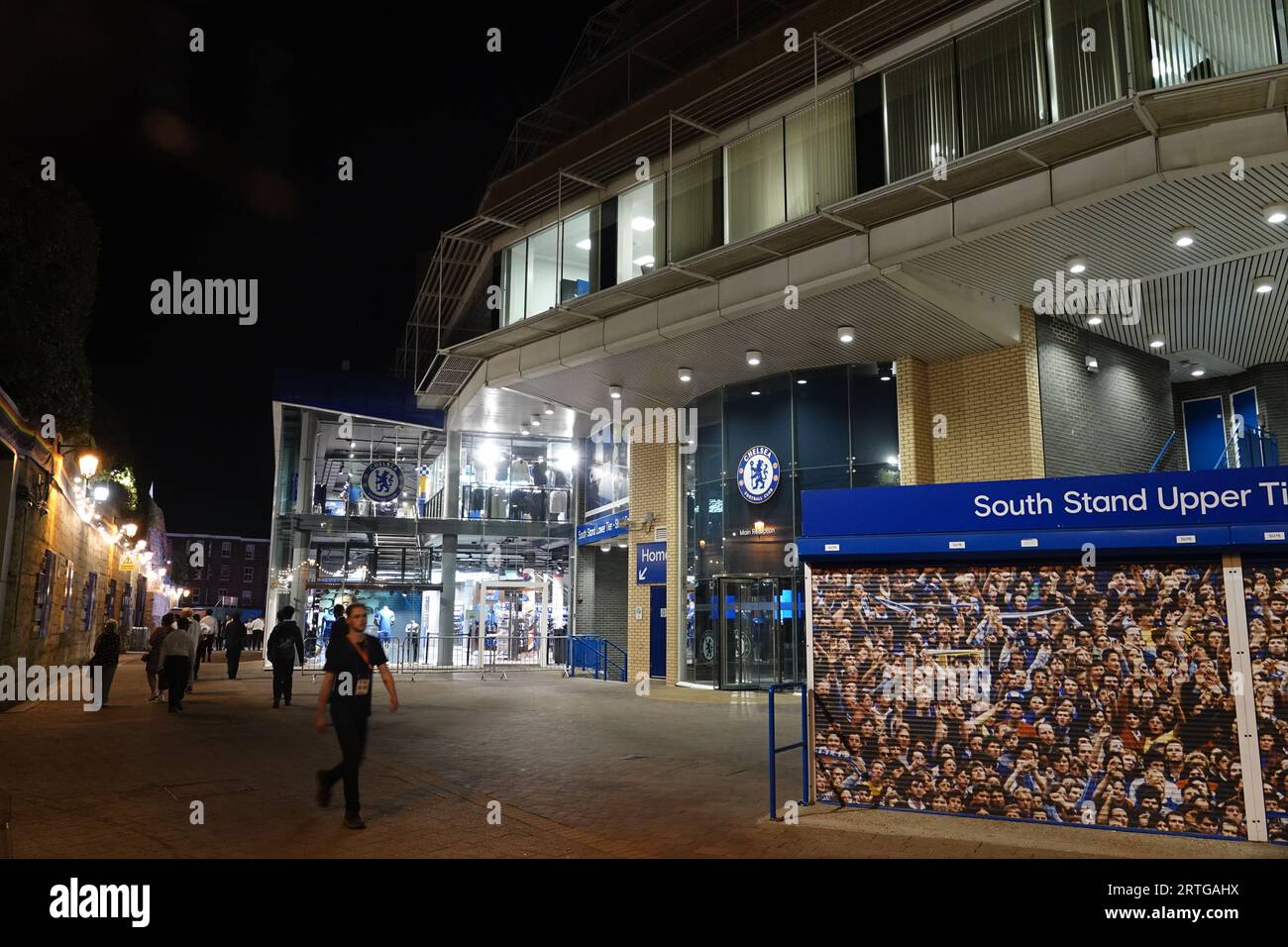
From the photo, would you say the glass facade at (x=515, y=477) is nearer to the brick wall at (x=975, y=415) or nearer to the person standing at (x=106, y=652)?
the person standing at (x=106, y=652)

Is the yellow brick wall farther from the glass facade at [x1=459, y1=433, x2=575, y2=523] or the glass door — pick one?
the glass facade at [x1=459, y1=433, x2=575, y2=523]

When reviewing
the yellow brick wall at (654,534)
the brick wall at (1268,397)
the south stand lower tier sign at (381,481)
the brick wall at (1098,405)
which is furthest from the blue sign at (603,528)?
the brick wall at (1268,397)

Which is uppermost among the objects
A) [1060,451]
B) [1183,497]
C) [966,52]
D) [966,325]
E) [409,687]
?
[966,52]

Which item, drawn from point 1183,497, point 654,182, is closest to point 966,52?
point 654,182

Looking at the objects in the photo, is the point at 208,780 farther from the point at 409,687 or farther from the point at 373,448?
the point at 373,448

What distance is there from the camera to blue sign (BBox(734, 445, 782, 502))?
18.3 meters

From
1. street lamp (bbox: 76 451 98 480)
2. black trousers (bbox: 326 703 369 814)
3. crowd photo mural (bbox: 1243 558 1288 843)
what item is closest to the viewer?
crowd photo mural (bbox: 1243 558 1288 843)

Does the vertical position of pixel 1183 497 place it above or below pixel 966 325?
below

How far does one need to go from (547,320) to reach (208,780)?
10781 millimetres

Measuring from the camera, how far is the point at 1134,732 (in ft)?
22.1

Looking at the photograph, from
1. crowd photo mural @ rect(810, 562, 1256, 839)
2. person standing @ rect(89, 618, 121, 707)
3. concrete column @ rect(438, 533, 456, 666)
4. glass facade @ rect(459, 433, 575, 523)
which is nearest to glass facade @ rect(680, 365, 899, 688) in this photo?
crowd photo mural @ rect(810, 562, 1256, 839)

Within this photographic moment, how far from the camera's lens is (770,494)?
1830 centimetres

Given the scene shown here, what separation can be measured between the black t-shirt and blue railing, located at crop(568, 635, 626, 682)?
55.6 ft
